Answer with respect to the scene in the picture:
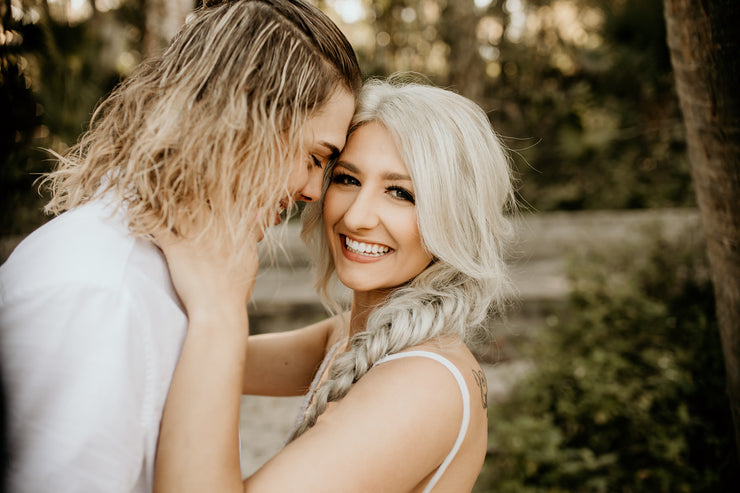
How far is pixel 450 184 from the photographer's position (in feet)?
6.75

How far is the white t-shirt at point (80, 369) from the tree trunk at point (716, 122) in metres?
2.00

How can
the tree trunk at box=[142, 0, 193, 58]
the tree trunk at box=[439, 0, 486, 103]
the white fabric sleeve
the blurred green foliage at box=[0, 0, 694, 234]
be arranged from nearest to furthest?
the white fabric sleeve < the tree trunk at box=[142, 0, 193, 58] < the tree trunk at box=[439, 0, 486, 103] < the blurred green foliage at box=[0, 0, 694, 234]

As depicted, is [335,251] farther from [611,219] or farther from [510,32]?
[510,32]

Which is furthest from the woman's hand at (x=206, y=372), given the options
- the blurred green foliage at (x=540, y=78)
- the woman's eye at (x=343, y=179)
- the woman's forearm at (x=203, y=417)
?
the blurred green foliage at (x=540, y=78)

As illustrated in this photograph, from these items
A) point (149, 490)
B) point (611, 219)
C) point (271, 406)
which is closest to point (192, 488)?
point (149, 490)

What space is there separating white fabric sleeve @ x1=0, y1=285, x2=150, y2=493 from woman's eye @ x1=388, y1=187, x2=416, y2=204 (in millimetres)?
1181

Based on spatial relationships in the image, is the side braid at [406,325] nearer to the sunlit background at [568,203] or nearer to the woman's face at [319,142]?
the woman's face at [319,142]

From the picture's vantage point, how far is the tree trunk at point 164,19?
15.9ft

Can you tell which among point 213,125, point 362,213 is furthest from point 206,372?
point 362,213

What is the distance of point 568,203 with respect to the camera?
10000mm

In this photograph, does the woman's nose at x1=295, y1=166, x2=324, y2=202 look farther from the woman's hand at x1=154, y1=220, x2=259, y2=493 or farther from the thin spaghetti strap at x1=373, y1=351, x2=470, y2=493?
the thin spaghetti strap at x1=373, y1=351, x2=470, y2=493

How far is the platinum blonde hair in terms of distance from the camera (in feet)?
6.44

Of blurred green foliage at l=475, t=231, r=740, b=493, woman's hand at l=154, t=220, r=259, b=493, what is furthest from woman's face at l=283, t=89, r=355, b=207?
blurred green foliage at l=475, t=231, r=740, b=493

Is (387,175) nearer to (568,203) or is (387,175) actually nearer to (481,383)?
(481,383)
